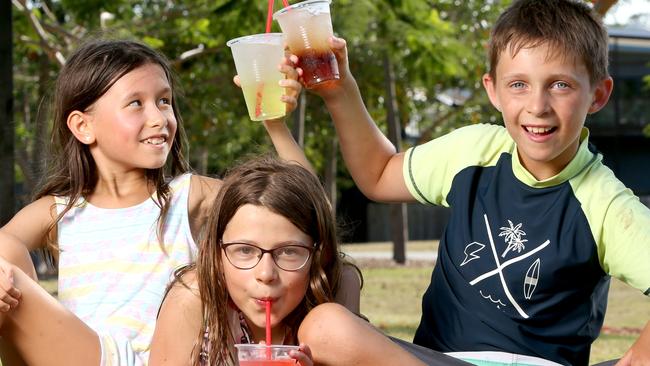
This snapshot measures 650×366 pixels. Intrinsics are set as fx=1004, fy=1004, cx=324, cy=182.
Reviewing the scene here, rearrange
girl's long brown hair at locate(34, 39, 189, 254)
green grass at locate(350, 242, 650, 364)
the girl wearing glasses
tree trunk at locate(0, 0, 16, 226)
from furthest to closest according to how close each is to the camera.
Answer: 1. green grass at locate(350, 242, 650, 364)
2. tree trunk at locate(0, 0, 16, 226)
3. girl's long brown hair at locate(34, 39, 189, 254)
4. the girl wearing glasses

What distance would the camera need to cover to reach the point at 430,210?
29.3m

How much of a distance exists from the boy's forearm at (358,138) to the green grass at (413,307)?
1.74 meters

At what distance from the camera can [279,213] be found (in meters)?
2.79

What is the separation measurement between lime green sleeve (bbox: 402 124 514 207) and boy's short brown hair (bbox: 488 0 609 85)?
0.21m

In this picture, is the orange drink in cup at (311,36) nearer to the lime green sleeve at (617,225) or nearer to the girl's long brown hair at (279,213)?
the girl's long brown hair at (279,213)

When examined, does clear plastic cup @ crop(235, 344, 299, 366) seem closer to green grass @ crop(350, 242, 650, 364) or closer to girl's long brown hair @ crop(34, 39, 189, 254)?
girl's long brown hair @ crop(34, 39, 189, 254)

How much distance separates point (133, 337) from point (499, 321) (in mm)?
1189

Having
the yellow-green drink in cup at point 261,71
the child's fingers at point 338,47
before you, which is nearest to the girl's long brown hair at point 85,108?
the yellow-green drink in cup at point 261,71

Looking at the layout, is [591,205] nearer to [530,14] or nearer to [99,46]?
[530,14]

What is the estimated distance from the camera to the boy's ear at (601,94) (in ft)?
9.79

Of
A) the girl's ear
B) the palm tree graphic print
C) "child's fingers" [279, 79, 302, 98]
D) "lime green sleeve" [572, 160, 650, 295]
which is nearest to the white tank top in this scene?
the girl's ear

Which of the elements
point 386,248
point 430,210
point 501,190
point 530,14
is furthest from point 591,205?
point 430,210

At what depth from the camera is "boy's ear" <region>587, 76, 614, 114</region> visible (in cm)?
298

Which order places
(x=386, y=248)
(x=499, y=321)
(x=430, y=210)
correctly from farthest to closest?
(x=430, y=210), (x=386, y=248), (x=499, y=321)
